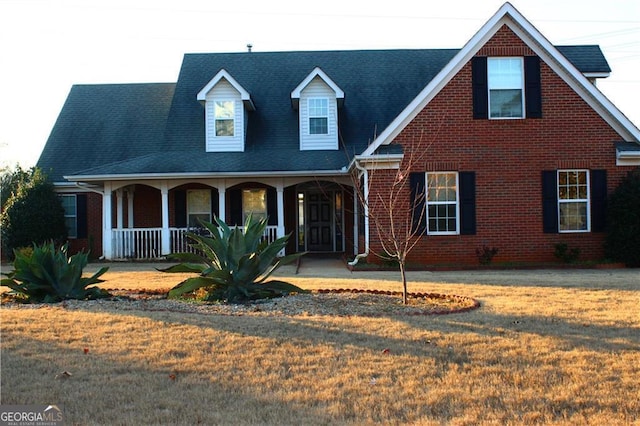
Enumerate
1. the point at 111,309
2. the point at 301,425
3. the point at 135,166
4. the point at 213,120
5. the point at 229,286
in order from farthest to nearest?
the point at 213,120
the point at 135,166
the point at 229,286
the point at 111,309
the point at 301,425

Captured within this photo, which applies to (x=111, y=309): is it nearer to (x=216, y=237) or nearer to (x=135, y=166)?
(x=216, y=237)

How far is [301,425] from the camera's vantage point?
444 centimetres

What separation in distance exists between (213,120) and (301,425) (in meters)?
17.6

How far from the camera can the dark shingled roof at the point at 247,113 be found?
20.3 metres

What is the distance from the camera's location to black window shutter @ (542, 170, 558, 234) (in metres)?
16.4

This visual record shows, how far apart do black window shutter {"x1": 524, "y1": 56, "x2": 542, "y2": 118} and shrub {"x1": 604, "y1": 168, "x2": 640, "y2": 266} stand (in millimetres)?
2795

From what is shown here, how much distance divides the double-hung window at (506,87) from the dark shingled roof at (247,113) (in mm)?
5235

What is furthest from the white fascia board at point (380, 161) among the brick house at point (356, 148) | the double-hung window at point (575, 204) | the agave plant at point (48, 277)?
the agave plant at point (48, 277)

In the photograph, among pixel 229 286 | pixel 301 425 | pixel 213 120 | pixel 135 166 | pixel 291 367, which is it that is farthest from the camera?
pixel 213 120

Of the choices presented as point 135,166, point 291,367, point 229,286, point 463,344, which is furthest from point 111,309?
point 135,166

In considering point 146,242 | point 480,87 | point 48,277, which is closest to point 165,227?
point 146,242

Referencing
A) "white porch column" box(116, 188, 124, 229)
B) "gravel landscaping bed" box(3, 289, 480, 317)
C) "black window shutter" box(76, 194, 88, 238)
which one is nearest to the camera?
"gravel landscaping bed" box(3, 289, 480, 317)

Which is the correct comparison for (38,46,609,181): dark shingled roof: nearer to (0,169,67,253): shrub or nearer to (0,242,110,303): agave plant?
(0,169,67,253): shrub

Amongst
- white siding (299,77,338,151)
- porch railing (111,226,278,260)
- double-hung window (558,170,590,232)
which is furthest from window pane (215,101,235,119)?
double-hung window (558,170,590,232)
